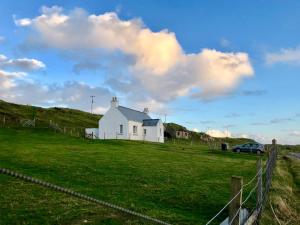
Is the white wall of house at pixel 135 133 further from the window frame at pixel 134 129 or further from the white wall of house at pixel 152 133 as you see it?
the white wall of house at pixel 152 133

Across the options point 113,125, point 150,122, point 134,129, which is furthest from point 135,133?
point 150,122

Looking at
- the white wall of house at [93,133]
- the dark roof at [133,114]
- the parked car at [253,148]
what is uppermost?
the dark roof at [133,114]

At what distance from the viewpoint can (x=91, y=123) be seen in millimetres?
143375

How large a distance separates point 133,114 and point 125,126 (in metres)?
6.11

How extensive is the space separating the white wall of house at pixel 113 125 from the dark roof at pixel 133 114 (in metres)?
1.08

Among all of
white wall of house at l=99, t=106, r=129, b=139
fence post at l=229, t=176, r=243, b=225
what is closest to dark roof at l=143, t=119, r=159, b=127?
white wall of house at l=99, t=106, r=129, b=139

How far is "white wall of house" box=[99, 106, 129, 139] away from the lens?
75250 mm

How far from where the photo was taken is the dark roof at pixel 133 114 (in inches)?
3014

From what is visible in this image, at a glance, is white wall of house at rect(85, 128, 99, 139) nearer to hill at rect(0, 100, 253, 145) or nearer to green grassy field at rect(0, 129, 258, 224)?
hill at rect(0, 100, 253, 145)

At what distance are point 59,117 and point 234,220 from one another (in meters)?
134

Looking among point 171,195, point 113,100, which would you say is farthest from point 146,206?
point 113,100

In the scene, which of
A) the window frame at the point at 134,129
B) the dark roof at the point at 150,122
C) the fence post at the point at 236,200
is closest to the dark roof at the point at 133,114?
the dark roof at the point at 150,122

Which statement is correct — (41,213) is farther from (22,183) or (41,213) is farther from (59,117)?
(59,117)

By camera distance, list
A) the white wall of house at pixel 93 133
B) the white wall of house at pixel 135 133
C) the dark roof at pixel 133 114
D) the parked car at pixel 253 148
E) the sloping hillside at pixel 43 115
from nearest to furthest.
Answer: the parked car at pixel 253 148 < the white wall of house at pixel 135 133 < the dark roof at pixel 133 114 < the white wall of house at pixel 93 133 < the sloping hillside at pixel 43 115
